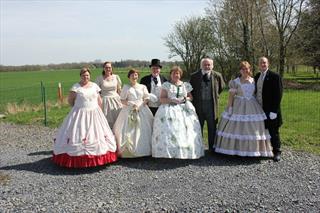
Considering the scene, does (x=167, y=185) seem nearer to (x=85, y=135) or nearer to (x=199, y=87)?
(x=85, y=135)

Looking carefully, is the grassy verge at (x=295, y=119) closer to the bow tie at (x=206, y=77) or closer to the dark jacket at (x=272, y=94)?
the dark jacket at (x=272, y=94)

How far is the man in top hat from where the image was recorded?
22.9 ft

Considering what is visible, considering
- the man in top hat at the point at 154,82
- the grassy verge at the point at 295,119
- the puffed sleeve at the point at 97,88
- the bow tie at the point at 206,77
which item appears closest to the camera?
the puffed sleeve at the point at 97,88

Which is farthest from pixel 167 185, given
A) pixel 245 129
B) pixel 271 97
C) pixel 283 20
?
pixel 283 20

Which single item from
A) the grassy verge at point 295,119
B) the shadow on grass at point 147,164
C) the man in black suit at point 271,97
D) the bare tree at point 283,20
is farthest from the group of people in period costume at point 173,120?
the bare tree at point 283,20

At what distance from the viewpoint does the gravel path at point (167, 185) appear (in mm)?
4641

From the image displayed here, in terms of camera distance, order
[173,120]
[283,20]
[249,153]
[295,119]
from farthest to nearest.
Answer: [283,20], [295,119], [173,120], [249,153]

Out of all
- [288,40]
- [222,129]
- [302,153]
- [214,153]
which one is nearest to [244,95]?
[222,129]

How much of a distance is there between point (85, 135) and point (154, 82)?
5.61 ft

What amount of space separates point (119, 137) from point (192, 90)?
1.56m

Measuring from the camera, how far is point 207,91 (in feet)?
22.4

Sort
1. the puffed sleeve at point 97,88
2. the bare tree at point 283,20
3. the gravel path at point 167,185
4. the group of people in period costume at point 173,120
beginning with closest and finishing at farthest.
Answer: the gravel path at point 167,185 < the group of people in period costume at point 173,120 < the puffed sleeve at point 97,88 < the bare tree at point 283,20

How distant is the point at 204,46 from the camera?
29672 mm

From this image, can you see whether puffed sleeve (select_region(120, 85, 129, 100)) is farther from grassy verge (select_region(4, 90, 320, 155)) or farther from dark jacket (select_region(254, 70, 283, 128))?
grassy verge (select_region(4, 90, 320, 155))
